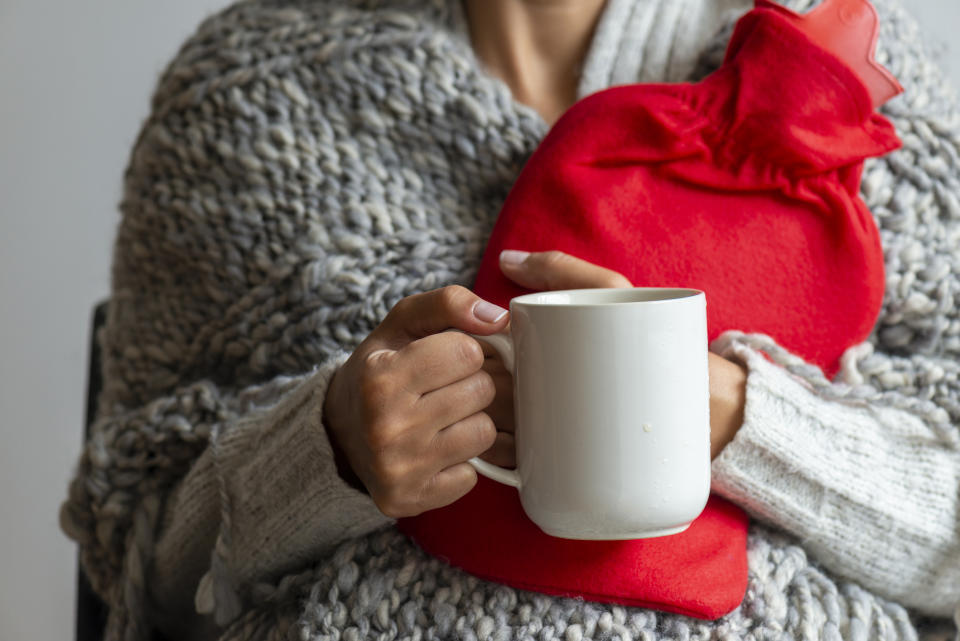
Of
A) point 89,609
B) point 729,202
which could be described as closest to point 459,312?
point 729,202

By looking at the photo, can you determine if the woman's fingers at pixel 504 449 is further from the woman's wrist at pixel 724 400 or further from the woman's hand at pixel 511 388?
the woman's wrist at pixel 724 400

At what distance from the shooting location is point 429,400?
56 centimetres

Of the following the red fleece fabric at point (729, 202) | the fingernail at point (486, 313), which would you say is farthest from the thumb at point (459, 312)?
the red fleece fabric at point (729, 202)

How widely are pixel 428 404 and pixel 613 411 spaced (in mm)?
127

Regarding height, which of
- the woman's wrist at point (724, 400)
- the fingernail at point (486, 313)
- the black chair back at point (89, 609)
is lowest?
the black chair back at point (89, 609)

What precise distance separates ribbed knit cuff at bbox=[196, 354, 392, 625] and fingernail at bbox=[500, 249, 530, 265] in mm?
142

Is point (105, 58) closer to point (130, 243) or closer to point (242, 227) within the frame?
point (130, 243)

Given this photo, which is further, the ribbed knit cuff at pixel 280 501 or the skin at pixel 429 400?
the ribbed knit cuff at pixel 280 501

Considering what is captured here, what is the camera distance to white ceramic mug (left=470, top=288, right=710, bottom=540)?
0.48 meters

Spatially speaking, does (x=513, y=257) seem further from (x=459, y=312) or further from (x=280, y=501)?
(x=280, y=501)

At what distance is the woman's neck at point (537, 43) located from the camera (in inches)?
35.2

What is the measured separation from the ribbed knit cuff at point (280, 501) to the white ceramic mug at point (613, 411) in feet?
0.62

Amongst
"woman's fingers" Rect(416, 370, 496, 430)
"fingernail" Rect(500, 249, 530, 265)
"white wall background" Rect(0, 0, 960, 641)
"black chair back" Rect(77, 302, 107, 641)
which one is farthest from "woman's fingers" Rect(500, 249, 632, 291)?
"white wall background" Rect(0, 0, 960, 641)

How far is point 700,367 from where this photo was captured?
1.66 ft
